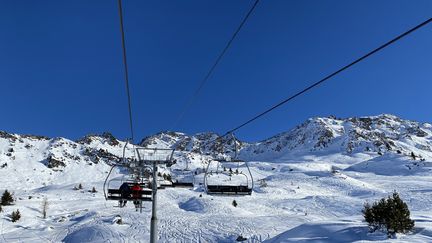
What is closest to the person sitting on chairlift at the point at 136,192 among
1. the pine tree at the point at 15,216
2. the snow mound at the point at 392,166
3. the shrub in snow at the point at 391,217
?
the shrub in snow at the point at 391,217

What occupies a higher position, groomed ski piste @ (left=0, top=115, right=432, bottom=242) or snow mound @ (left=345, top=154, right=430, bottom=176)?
snow mound @ (left=345, top=154, right=430, bottom=176)

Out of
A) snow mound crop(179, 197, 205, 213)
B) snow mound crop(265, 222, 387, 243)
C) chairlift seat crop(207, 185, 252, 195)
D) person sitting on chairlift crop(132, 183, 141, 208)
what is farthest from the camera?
snow mound crop(179, 197, 205, 213)

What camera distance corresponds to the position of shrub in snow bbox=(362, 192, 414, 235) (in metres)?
17.6

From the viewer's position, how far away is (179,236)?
1085 inches

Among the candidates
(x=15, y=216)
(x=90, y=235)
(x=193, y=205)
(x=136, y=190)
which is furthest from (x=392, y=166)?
A: (x=136, y=190)

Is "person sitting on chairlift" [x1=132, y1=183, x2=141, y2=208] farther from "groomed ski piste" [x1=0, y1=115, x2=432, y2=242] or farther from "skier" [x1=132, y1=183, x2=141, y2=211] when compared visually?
"groomed ski piste" [x1=0, y1=115, x2=432, y2=242]

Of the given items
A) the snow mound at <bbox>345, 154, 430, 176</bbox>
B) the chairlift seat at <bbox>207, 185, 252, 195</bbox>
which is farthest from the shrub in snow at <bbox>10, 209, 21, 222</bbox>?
the snow mound at <bbox>345, 154, 430, 176</bbox>

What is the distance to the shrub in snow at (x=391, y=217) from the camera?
17578 mm

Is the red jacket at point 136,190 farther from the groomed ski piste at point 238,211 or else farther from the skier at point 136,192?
the groomed ski piste at point 238,211

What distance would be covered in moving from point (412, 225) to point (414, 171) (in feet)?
204

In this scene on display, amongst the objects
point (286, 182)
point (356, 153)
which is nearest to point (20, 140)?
point (286, 182)

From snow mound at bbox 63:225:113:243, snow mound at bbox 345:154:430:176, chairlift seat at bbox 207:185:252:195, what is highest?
snow mound at bbox 345:154:430:176

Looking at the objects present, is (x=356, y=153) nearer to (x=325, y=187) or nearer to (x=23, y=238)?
(x=325, y=187)

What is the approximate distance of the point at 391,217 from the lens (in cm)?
1769
